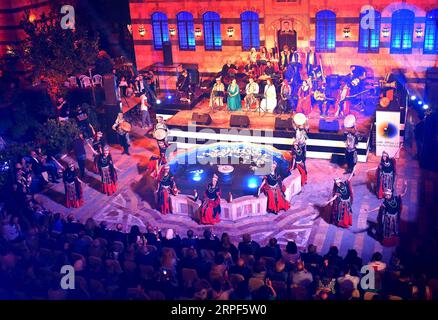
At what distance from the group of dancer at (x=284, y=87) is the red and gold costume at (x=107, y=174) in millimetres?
6604

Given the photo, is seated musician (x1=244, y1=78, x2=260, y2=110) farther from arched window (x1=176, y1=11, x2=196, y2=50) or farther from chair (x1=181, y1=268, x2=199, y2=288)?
chair (x1=181, y1=268, x2=199, y2=288)

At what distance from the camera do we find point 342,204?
15664mm

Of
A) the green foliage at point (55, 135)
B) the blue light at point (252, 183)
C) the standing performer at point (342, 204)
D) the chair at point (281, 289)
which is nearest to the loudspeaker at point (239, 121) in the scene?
the blue light at point (252, 183)

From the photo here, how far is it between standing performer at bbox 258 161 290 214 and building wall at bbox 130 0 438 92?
11055 millimetres

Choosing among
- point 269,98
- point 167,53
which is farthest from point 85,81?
point 269,98

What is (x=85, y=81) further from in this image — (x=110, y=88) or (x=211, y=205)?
(x=211, y=205)

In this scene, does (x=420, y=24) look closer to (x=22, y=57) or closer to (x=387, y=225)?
(x=387, y=225)

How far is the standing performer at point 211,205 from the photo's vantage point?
52.3 ft

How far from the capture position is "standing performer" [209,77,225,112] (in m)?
23.2

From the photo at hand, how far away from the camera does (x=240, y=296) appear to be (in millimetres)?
11617

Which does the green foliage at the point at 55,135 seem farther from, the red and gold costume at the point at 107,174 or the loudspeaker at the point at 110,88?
the red and gold costume at the point at 107,174

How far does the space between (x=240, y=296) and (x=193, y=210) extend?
5674 mm

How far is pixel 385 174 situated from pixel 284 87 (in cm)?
657
